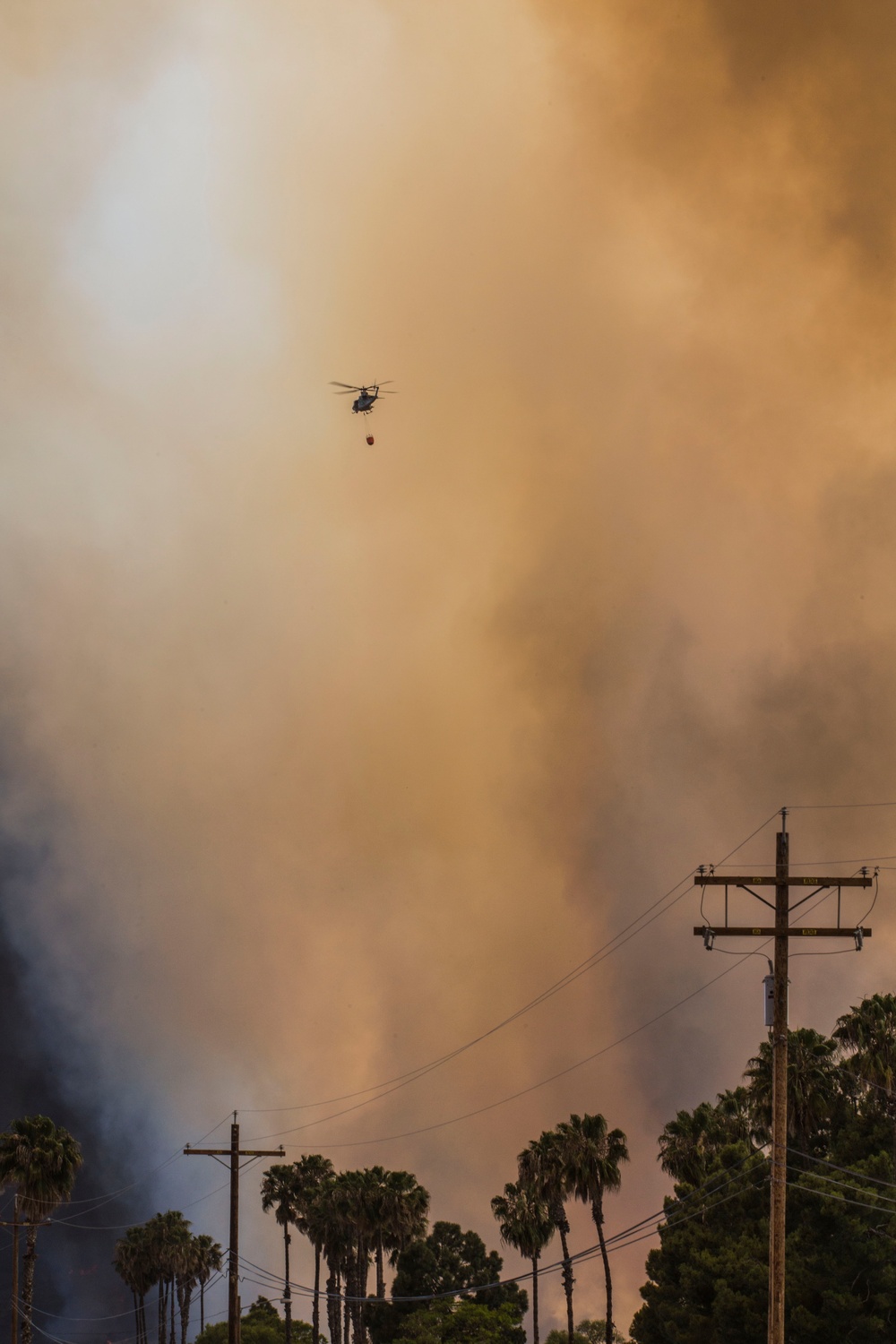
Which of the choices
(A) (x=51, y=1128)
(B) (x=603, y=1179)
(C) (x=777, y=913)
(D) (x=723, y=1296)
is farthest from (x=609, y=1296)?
(C) (x=777, y=913)

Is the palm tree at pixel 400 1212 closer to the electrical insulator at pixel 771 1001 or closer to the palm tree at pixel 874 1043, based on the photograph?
the palm tree at pixel 874 1043

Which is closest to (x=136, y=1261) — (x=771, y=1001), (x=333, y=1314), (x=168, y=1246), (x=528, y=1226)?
(x=168, y=1246)

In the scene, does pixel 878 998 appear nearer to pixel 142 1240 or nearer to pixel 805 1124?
pixel 805 1124

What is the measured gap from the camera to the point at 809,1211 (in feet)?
206

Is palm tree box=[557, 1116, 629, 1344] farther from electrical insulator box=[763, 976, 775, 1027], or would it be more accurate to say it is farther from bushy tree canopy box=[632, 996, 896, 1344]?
electrical insulator box=[763, 976, 775, 1027]

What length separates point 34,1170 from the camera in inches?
3201

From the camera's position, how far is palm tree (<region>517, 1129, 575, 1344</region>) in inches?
3147

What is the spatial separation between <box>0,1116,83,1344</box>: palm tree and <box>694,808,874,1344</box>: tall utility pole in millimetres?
56907

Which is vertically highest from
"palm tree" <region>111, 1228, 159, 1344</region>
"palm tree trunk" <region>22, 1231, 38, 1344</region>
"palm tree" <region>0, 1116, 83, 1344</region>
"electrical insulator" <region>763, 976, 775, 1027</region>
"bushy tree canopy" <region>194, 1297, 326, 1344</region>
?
"electrical insulator" <region>763, 976, 775, 1027</region>

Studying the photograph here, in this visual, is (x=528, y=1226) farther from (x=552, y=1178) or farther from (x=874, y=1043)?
(x=874, y=1043)

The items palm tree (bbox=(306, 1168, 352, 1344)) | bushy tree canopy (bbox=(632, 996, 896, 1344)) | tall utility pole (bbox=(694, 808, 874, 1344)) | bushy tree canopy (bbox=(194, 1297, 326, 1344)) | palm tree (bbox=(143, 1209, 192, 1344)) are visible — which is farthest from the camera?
bushy tree canopy (bbox=(194, 1297, 326, 1344))

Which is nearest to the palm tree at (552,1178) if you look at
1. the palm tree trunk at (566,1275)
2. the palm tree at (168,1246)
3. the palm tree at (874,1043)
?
the palm tree trunk at (566,1275)

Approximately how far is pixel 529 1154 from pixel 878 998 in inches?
1012

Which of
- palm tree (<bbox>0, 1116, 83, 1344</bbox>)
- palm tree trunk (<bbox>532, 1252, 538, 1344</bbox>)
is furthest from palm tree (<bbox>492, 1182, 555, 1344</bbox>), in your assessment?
palm tree (<bbox>0, 1116, 83, 1344</bbox>)
